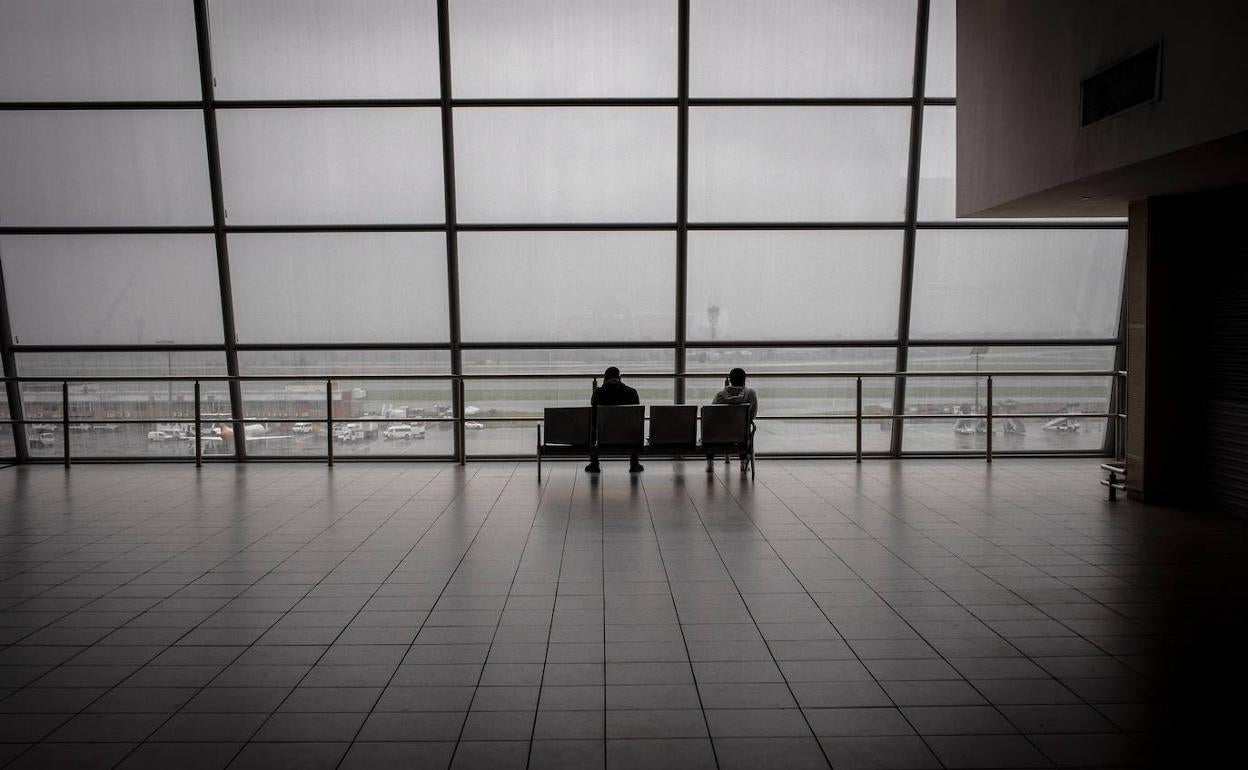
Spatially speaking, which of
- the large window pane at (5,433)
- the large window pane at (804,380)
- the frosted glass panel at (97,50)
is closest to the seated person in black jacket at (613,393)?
the large window pane at (804,380)

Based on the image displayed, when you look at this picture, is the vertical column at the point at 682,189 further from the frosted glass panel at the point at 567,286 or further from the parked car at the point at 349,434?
the parked car at the point at 349,434

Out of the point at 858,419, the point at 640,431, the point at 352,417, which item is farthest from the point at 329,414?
the point at 858,419

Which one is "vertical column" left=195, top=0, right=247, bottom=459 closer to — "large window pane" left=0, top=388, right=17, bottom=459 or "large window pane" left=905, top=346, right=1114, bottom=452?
"large window pane" left=0, top=388, right=17, bottom=459

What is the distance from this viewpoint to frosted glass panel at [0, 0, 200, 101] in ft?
29.6

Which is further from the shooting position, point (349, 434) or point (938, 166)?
point (349, 434)

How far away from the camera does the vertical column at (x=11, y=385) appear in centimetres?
938

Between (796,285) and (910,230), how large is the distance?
130 cm

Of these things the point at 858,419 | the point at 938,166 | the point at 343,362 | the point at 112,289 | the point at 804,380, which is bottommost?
the point at 858,419

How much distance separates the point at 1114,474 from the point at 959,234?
321 cm

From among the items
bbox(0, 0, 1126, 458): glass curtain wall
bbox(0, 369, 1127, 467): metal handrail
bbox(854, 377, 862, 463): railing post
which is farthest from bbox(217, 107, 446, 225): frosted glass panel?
bbox(854, 377, 862, 463): railing post

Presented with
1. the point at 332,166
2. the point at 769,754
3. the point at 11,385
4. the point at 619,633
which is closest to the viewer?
the point at 769,754

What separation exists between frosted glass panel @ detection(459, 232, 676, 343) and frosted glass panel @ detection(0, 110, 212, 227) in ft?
9.70

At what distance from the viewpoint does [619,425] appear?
818 centimetres

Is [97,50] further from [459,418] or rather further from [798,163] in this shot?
[798,163]
